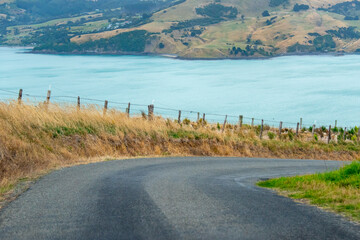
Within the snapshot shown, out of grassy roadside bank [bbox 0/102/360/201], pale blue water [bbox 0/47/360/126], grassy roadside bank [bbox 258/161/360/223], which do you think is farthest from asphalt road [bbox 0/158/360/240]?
pale blue water [bbox 0/47/360/126]

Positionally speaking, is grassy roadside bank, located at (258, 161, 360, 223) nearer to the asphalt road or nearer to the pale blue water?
the asphalt road

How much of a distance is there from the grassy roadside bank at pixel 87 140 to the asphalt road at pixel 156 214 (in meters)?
2.10

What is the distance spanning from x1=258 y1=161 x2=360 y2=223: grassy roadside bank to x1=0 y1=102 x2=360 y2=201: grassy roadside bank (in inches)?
232

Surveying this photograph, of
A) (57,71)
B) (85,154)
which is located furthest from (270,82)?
(85,154)

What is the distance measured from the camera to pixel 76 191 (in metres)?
8.00

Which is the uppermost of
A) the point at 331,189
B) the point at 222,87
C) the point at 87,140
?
the point at 331,189

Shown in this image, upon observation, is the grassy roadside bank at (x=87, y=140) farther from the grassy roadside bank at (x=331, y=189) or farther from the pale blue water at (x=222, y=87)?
the pale blue water at (x=222, y=87)

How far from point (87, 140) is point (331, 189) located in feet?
36.1

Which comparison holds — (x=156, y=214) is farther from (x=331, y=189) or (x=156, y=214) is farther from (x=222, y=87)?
(x=222, y=87)

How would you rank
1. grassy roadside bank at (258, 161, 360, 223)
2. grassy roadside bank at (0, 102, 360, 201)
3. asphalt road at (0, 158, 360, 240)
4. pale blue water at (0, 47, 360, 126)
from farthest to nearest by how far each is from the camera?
pale blue water at (0, 47, 360, 126) → grassy roadside bank at (0, 102, 360, 201) → grassy roadside bank at (258, 161, 360, 223) → asphalt road at (0, 158, 360, 240)

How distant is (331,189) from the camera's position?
25.5 feet

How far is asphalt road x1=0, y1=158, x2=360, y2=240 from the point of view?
16.7ft

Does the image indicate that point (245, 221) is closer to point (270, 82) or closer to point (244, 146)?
point (244, 146)

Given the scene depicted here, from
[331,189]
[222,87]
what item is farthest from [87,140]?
[222,87]
